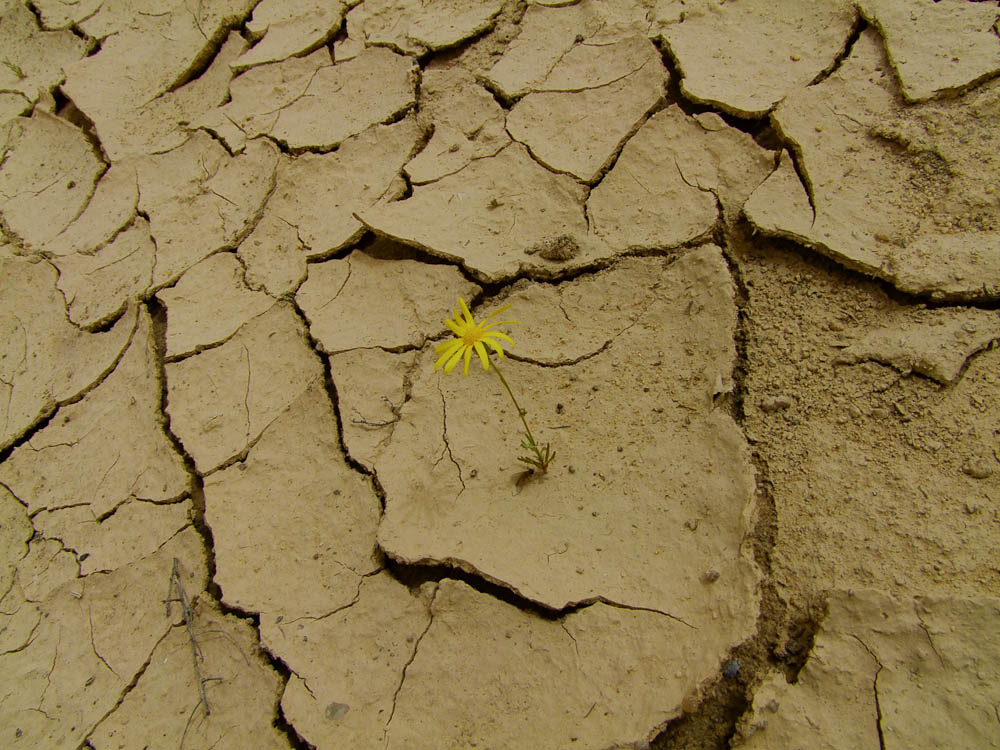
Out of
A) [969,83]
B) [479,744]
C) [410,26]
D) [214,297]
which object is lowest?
[479,744]

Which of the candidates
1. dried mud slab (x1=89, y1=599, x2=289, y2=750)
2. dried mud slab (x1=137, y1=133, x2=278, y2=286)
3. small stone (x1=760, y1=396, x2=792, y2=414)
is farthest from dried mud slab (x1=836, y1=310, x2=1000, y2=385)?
dried mud slab (x1=137, y1=133, x2=278, y2=286)

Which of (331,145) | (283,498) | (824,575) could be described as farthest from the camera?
(331,145)

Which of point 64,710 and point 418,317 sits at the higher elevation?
point 418,317

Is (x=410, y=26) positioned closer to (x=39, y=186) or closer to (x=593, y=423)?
(x=39, y=186)

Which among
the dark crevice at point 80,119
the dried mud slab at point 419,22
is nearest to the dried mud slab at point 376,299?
the dried mud slab at point 419,22

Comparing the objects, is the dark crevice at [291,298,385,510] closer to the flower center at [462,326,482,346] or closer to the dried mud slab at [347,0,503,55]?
the flower center at [462,326,482,346]

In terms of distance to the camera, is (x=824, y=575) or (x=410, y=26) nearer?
(x=824, y=575)

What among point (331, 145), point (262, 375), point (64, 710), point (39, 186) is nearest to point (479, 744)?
point (64, 710)
